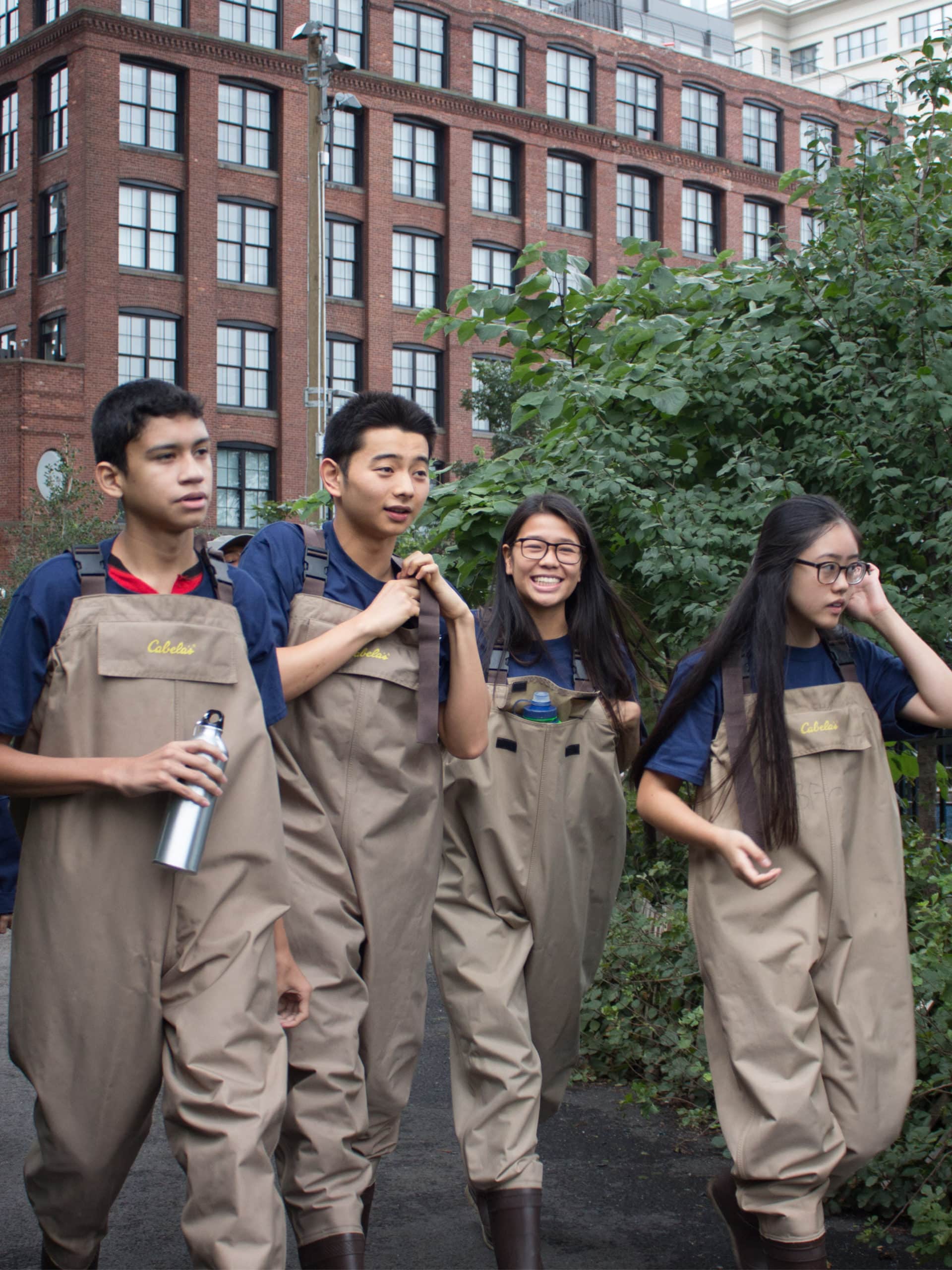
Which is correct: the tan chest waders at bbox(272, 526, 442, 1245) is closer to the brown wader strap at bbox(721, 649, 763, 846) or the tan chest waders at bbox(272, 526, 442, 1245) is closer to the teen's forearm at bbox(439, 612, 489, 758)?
the teen's forearm at bbox(439, 612, 489, 758)

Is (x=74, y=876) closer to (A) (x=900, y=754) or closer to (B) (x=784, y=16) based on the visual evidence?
(A) (x=900, y=754)

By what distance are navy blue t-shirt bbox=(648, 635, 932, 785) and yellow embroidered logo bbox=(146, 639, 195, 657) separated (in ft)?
4.20

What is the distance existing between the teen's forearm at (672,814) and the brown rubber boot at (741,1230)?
0.91m

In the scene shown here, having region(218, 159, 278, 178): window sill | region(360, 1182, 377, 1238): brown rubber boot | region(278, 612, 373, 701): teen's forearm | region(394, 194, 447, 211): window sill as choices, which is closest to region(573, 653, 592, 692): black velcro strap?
region(278, 612, 373, 701): teen's forearm

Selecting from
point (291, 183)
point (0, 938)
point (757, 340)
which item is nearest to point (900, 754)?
point (757, 340)

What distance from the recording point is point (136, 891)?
3.20 m

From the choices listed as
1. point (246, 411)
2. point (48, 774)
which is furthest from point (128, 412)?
point (246, 411)

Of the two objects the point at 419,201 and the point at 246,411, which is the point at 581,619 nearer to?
the point at 246,411

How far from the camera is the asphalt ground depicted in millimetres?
4379

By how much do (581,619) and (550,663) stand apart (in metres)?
0.23

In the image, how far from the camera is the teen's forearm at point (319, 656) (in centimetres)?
365

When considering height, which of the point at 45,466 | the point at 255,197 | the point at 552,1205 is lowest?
the point at 552,1205

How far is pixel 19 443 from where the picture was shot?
37625 millimetres

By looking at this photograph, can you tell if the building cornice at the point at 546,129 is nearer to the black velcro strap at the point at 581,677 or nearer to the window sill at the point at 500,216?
the window sill at the point at 500,216
